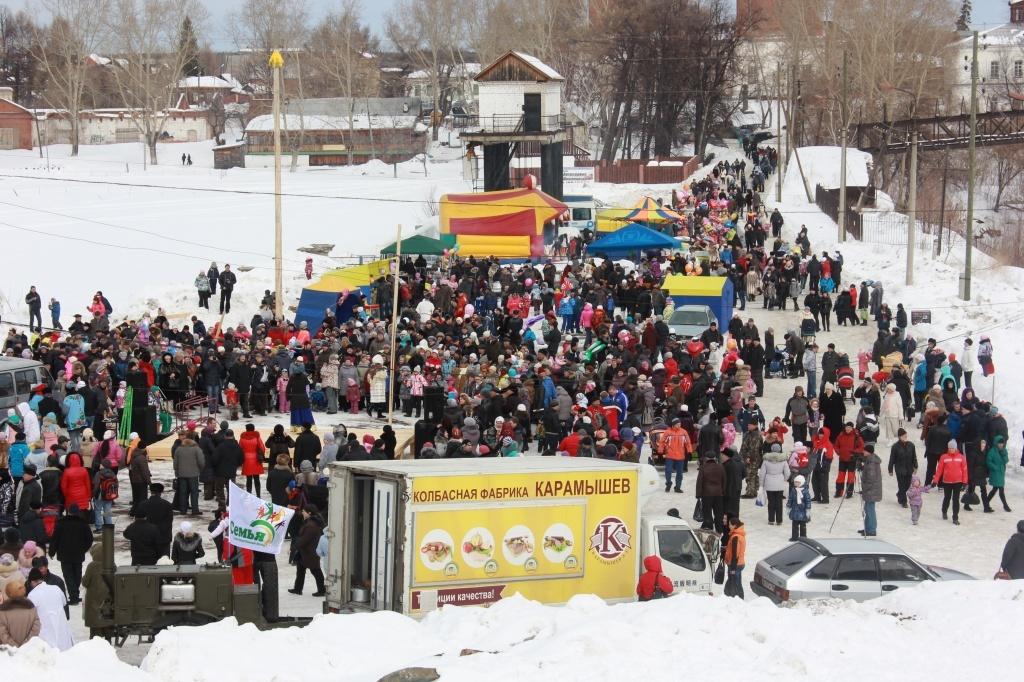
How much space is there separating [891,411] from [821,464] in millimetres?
3750

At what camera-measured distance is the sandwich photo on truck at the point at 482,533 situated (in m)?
13.0

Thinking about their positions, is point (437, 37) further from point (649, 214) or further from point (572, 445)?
point (572, 445)

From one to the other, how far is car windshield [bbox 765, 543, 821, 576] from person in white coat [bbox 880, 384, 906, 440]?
355 inches

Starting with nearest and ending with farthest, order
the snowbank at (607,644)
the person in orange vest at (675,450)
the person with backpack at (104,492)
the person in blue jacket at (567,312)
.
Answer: the snowbank at (607,644)
the person with backpack at (104,492)
the person in orange vest at (675,450)
the person in blue jacket at (567,312)

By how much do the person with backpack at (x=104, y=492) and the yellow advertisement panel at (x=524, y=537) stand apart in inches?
230

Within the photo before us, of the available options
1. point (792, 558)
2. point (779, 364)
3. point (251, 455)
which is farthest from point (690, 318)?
point (792, 558)

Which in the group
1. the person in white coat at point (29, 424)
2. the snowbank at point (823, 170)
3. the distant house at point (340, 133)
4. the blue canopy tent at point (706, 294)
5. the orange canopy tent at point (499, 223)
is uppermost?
the distant house at point (340, 133)

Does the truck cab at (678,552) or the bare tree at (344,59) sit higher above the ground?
the bare tree at (344,59)

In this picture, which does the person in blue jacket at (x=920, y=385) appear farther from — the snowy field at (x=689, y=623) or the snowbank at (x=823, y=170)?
the snowbank at (x=823, y=170)

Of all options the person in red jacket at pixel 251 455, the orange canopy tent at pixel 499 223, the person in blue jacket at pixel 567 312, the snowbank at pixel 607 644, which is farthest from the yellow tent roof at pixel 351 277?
the snowbank at pixel 607 644

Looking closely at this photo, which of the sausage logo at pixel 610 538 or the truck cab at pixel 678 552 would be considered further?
the truck cab at pixel 678 552

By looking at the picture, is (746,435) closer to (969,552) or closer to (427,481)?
(969,552)

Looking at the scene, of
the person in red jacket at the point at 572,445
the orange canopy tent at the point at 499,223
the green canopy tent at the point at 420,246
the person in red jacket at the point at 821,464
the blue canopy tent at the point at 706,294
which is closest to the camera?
the person in red jacket at the point at 572,445

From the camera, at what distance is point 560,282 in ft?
115
